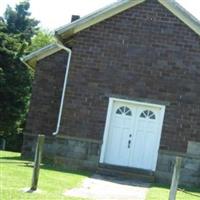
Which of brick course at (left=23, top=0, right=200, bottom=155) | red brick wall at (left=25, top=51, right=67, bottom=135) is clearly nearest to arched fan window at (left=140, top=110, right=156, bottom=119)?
brick course at (left=23, top=0, right=200, bottom=155)

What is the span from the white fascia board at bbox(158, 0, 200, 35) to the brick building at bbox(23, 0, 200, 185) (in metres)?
0.04

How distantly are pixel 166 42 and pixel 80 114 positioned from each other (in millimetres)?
3925

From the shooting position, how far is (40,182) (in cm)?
1467

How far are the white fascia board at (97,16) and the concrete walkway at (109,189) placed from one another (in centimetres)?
540

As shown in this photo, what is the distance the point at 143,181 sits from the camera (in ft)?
64.4

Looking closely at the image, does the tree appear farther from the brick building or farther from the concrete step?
the concrete step

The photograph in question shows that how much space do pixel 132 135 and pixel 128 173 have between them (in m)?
1.62

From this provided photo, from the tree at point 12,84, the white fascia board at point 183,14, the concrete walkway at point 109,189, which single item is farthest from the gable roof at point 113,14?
the tree at point 12,84

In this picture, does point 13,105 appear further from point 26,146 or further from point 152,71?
point 152,71

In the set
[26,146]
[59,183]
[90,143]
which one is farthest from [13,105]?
[59,183]

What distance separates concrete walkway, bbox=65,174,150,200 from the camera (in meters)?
13.9

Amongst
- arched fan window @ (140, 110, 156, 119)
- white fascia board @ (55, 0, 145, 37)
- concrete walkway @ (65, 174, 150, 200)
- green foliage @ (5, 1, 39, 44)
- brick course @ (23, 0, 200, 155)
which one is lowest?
concrete walkway @ (65, 174, 150, 200)

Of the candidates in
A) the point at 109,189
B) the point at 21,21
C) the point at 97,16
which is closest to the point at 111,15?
the point at 97,16

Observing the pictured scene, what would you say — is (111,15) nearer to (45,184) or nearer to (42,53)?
(42,53)
